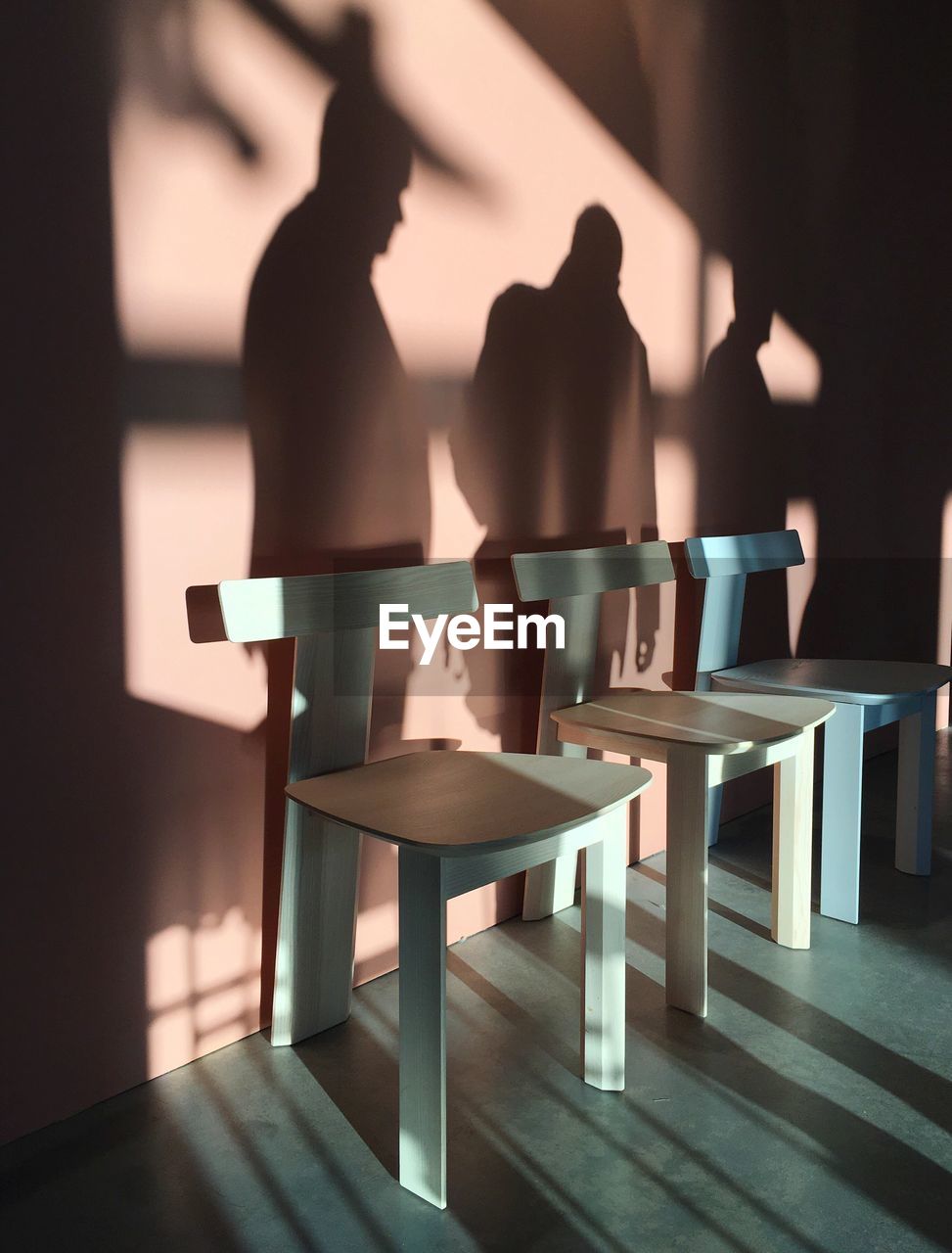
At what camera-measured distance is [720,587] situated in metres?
2.80

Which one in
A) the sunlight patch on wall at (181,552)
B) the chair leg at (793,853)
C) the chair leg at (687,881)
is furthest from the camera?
the chair leg at (793,853)

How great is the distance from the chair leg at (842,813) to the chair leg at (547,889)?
21.8 inches

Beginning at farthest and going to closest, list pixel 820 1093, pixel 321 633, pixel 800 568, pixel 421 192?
pixel 800 568, pixel 421 192, pixel 321 633, pixel 820 1093

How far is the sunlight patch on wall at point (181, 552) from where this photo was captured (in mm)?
1754

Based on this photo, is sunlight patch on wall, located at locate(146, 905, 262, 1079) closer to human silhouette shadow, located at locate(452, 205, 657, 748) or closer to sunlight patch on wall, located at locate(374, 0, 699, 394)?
human silhouette shadow, located at locate(452, 205, 657, 748)

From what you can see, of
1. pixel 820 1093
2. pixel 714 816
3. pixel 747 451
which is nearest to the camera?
pixel 820 1093

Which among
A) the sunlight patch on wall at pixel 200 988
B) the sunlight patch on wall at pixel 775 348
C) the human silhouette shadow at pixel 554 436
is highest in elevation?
the sunlight patch on wall at pixel 775 348

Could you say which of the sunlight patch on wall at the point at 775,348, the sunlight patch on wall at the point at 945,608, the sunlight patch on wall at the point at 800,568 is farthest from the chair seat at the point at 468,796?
the sunlight patch on wall at the point at 945,608

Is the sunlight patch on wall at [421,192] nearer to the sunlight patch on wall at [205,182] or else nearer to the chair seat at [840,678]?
the sunlight patch on wall at [205,182]

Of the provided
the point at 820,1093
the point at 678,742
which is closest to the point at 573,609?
the point at 678,742

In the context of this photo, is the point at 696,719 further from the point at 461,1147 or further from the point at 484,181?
the point at 484,181

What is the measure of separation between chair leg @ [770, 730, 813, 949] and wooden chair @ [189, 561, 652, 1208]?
60 centimetres

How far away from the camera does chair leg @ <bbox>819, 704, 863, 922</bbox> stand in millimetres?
2438

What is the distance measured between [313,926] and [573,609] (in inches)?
34.0
